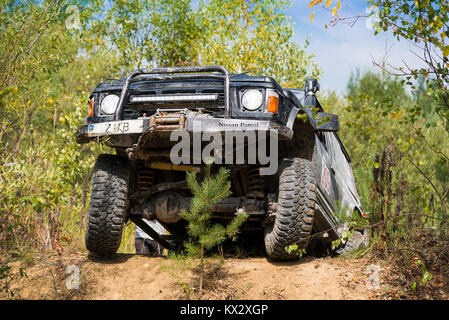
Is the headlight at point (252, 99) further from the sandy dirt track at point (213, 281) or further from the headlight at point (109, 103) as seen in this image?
the sandy dirt track at point (213, 281)

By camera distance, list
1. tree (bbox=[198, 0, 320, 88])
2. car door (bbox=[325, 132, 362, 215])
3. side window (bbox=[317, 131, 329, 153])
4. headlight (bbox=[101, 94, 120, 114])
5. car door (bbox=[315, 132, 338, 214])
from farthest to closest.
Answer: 1. tree (bbox=[198, 0, 320, 88])
2. car door (bbox=[325, 132, 362, 215])
3. side window (bbox=[317, 131, 329, 153])
4. car door (bbox=[315, 132, 338, 214])
5. headlight (bbox=[101, 94, 120, 114])

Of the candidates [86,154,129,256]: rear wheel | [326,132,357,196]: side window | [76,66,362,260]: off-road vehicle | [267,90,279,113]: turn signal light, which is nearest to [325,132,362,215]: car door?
[326,132,357,196]: side window

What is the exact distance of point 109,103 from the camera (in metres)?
5.06

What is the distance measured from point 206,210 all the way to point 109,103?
1.34 metres

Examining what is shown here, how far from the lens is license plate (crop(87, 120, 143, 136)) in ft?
15.5

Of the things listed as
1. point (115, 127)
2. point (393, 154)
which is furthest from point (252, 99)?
point (393, 154)

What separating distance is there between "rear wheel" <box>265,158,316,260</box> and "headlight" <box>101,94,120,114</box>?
1.62 m

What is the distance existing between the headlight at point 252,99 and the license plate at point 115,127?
0.90 metres

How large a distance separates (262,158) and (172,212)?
39.8 inches

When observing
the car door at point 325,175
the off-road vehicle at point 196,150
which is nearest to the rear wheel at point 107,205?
the off-road vehicle at point 196,150

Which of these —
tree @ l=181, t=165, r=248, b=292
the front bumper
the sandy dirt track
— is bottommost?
the sandy dirt track

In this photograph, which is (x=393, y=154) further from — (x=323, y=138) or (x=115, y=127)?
(x=115, y=127)

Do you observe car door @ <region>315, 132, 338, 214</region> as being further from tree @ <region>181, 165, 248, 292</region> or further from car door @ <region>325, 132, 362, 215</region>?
tree @ <region>181, 165, 248, 292</region>
